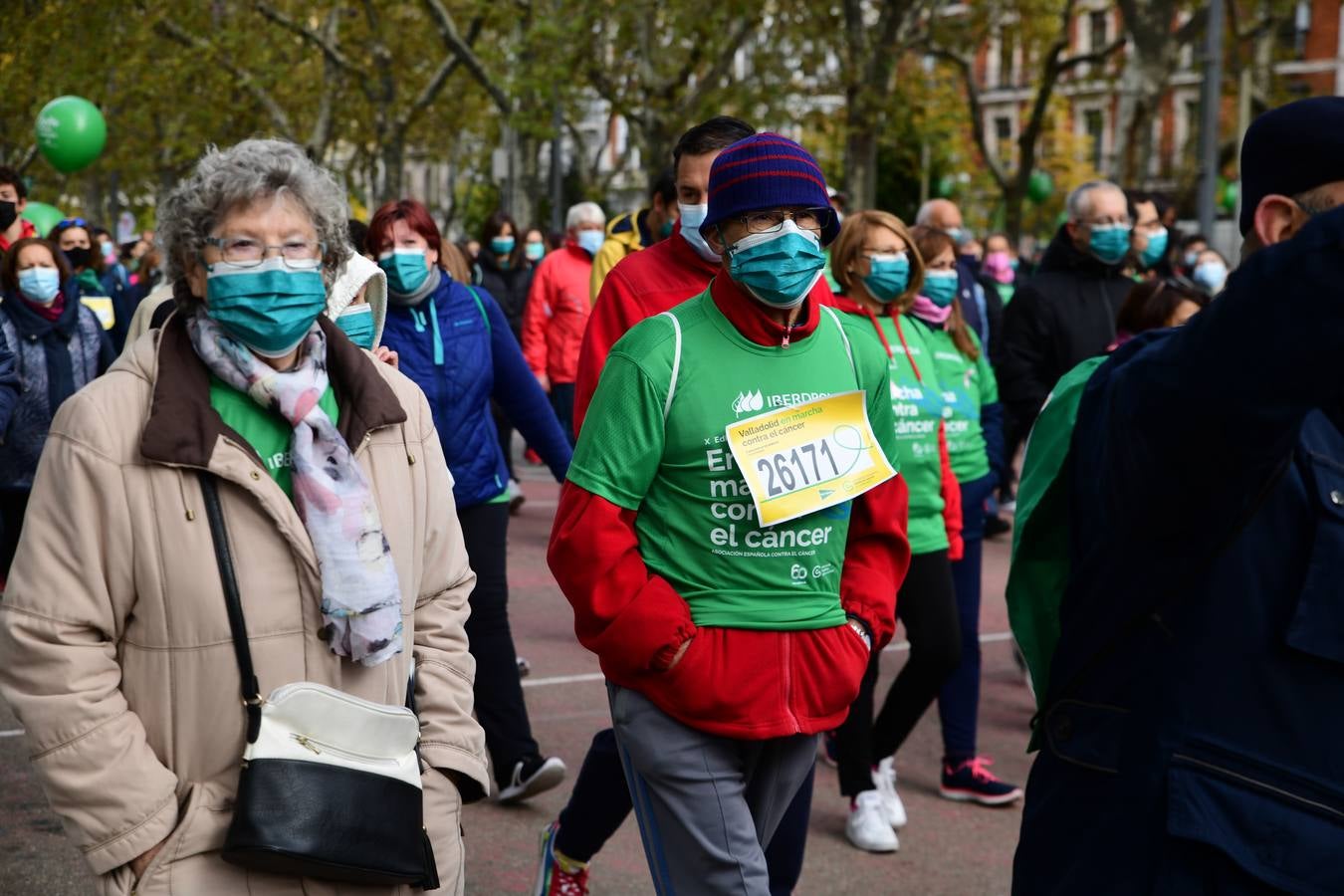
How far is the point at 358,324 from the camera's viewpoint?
458 cm

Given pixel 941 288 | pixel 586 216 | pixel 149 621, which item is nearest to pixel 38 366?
pixel 586 216

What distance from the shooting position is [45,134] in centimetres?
1850

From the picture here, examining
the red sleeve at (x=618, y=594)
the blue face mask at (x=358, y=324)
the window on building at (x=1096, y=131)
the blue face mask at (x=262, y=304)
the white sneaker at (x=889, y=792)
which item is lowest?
the window on building at (x=1096, y=131)

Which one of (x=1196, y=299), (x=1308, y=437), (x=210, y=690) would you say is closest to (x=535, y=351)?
(x=1196, y=299)

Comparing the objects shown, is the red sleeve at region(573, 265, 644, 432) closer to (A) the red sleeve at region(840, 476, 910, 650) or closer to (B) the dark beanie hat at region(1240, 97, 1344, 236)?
(A) the red sleeve at region(840, 476, 910, 650)

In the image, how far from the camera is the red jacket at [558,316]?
35.3ft

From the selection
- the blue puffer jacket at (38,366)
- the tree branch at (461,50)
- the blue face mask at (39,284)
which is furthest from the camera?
the tree branch at (461,50)

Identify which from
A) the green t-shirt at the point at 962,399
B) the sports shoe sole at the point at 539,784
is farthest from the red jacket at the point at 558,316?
the sports shoe sole at the point at 539,784

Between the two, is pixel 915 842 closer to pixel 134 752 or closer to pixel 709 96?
pixel 134 752

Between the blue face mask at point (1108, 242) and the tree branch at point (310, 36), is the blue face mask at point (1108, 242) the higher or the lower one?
the lower one

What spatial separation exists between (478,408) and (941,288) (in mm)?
1623

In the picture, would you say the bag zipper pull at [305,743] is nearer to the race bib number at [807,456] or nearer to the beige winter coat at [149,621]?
the beige winter coat at [149,621]

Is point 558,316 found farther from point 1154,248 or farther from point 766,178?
point 766,178

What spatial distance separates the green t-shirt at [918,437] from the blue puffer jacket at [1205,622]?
121 inches
